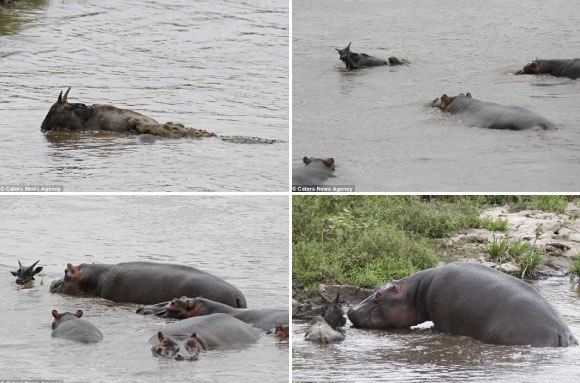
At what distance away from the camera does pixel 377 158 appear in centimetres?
929

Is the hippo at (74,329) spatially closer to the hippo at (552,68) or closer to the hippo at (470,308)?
the hippo at (470,308)

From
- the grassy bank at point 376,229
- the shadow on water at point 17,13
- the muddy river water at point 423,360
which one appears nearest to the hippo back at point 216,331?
the muddy river water at point 423,360

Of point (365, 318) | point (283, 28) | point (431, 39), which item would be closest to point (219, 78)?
point (431, 39)

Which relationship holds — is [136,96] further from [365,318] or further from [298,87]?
[365,318]

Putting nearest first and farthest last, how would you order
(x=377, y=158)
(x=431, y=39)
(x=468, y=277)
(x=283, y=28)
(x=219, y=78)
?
(x=468, y=277), (x=377, y=158), (x=219, y=78), (x=431, y=39), (x=283, y=28)

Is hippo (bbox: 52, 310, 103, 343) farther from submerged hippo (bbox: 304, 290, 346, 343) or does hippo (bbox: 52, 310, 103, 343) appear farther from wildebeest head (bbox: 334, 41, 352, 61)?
wildebeest head (bbox: 334, 41, 352, 61)

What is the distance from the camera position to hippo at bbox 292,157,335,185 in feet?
29.1

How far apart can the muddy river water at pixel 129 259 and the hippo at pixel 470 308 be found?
97cm

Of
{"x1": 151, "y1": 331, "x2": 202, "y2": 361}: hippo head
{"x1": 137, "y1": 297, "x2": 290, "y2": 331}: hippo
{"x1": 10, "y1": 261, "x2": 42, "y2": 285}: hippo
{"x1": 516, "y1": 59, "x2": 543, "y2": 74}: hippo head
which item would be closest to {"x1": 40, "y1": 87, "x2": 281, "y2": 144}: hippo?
{"x1": 10, "y1": 261, "x2": 42, "y2": 285}: hippo

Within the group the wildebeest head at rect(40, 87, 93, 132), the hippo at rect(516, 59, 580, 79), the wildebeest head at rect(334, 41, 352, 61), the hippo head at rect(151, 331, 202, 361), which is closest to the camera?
the hippo head at rect(151, 331, 202, 361)

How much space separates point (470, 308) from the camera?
24.8 ft

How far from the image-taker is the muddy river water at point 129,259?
6832 millimetres

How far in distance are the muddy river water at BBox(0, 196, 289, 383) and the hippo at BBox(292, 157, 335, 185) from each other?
3.11 feet

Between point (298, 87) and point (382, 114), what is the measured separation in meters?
1.62
